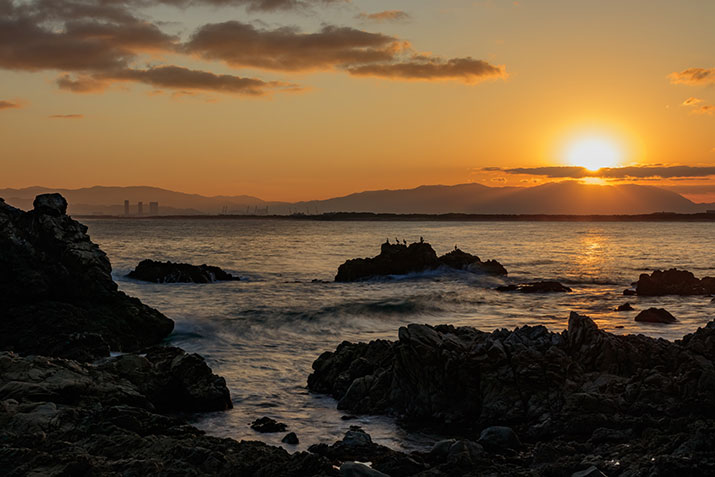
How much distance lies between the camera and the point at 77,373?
47.3 feet

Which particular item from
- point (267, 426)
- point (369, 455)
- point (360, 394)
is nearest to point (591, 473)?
point (369, 455)

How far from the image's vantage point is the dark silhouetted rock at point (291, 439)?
47.1 feet

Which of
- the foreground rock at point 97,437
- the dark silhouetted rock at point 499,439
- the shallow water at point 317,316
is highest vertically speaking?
the foreground rock at point 97,437

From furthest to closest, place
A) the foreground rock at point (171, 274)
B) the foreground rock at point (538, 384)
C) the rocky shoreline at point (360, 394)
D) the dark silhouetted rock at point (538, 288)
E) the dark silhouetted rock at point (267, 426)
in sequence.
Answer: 1. the foreground rock at point (171, 274)
2. the dark silhouetted rock at point (538, 288)
3. the dark silhouetted rock at point (267, 426)
4. the foreground rock at point (538, 384)
5. the rocky shoreline at point (360, 394)

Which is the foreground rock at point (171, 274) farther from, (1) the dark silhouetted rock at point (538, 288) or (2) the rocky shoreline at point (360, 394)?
(2) the rocky shoreline at point (360, 394)

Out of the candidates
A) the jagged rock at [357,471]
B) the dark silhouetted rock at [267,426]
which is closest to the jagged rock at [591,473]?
the jagged rock at [357,471]

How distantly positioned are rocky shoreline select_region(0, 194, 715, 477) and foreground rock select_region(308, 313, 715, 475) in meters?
0.03

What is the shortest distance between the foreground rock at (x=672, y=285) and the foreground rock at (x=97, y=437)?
39349 millimetres

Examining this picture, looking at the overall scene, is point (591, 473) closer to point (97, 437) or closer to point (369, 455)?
point (369, 455)

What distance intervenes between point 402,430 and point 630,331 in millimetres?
17598

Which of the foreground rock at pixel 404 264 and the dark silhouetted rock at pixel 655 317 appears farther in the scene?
the foreground rock at pixel 404 264

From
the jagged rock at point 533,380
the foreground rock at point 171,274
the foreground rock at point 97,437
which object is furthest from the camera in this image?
the foreground rock at point 171,274

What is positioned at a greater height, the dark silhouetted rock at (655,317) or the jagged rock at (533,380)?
the jagged rock at (533,380)

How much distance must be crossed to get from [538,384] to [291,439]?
6.06m
